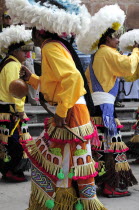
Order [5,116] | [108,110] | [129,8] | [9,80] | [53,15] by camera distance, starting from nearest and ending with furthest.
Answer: [53,15]
[108,110]
[9,80]
[5,116]
[129,8]

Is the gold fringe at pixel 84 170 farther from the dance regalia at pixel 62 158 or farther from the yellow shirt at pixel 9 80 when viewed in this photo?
the yellow shirt at pixel 9 80

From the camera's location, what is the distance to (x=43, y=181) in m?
4.10

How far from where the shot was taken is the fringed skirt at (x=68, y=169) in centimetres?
403

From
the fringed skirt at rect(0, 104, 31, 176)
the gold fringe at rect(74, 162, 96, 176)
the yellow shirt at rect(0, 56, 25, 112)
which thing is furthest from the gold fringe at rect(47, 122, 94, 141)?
the fringed skirt at rect(0, 104, 31, 176)

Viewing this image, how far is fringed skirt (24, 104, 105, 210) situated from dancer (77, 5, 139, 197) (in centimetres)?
137

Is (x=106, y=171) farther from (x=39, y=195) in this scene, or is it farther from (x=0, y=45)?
(x=0, y=45)

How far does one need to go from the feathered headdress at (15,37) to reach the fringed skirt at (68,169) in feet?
8.11

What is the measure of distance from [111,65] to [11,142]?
186 cm

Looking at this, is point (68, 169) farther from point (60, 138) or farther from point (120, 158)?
point (120, 158)

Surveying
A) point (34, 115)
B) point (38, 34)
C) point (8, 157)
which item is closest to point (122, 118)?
point (34, 115)

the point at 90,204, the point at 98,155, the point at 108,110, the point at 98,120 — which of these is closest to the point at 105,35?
the point at 108,110

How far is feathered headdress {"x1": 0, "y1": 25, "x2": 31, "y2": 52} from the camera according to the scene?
632 centimetres

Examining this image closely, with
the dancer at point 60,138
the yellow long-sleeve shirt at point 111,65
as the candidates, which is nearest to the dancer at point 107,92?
the yellow long-sleeve shirt at point 111,65

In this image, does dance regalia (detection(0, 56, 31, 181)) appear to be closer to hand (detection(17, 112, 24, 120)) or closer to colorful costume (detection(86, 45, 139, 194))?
hand (detection(17, 112, 24, 120))
